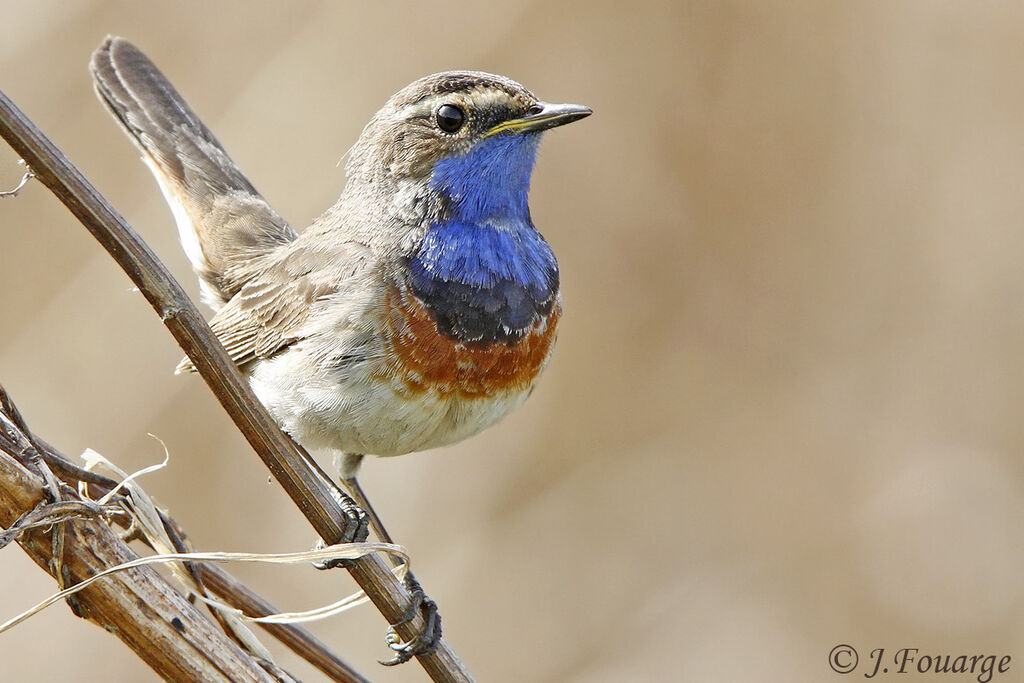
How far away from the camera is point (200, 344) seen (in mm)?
2576

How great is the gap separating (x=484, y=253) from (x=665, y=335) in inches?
126

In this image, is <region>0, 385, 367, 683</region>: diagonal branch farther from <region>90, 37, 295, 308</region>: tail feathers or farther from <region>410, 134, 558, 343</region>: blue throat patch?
<region>90, 37, 295, 308</region>: tail feathers

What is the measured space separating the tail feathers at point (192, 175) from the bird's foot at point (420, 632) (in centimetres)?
172

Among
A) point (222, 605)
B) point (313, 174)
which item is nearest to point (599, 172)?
point (313, 174)

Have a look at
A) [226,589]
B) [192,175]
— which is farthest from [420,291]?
[192,175]

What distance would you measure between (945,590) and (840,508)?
2.40ft

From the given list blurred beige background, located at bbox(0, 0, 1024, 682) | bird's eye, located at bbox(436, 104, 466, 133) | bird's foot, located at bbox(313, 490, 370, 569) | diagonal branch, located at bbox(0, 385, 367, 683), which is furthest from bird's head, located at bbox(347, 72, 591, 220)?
blurred beige background, located at bbox(0, 0, 1024, 682)

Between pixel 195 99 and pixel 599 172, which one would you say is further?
pixel 599 172

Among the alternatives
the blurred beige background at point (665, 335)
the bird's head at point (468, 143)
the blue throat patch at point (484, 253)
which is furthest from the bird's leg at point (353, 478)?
the blurred beige background at point (665, 335)

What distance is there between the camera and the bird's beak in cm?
394

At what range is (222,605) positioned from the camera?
281 cm

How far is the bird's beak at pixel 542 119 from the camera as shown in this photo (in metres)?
3.94

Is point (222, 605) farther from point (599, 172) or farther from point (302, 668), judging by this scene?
point (599, 172)

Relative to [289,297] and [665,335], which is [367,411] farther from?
[665,335]
